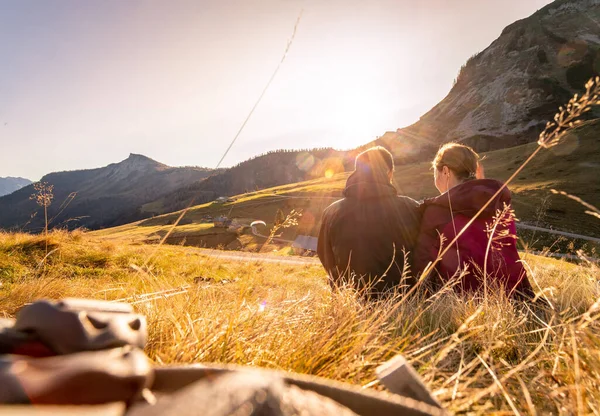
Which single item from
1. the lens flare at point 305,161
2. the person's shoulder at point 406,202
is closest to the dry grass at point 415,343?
the person's shoulder at point 406,202

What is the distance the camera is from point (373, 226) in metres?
4.61

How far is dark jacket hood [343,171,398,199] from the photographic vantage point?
4633mm

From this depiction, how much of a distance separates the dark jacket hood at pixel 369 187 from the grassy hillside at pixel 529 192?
3569 centimetres

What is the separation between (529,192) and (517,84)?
9138 centimetres

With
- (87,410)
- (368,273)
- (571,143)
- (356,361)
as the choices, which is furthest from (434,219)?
(571,143)

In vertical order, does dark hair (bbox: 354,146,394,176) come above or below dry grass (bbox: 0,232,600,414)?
above

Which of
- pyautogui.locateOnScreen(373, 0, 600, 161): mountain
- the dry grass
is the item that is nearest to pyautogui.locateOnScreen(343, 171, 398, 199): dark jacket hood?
the dry grass

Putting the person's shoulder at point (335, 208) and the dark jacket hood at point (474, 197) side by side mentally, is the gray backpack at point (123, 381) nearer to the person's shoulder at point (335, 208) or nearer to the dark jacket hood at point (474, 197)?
the dark jacket hood at point (474, 197)

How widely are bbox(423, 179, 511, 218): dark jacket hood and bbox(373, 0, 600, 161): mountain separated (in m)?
116

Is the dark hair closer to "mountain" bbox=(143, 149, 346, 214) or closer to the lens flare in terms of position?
"mountain" bbox=(143, 149, 346, 214)

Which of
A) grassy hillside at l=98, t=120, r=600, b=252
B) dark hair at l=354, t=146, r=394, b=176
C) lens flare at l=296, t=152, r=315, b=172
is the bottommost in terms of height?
grassy hillside at l=98, t=120, r=600, b=252

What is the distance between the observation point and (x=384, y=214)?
4.62 metres

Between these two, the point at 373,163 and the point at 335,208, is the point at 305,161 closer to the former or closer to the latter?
the point at 335,208

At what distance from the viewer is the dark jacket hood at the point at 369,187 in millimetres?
4633
